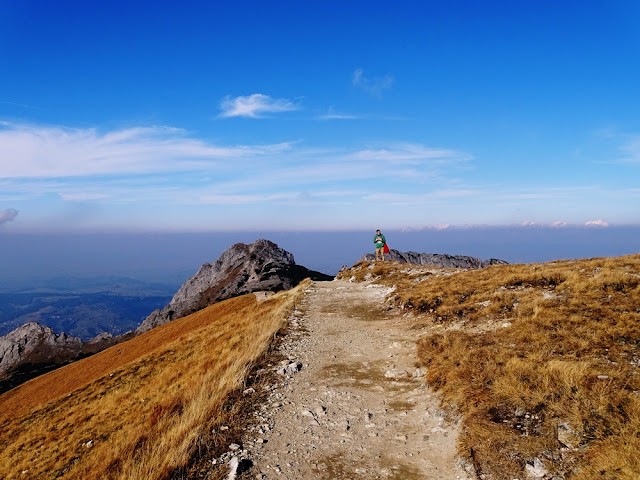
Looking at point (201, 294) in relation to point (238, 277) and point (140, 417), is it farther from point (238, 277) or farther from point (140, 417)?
point (140, 417)

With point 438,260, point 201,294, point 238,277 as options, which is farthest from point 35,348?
point 438,260

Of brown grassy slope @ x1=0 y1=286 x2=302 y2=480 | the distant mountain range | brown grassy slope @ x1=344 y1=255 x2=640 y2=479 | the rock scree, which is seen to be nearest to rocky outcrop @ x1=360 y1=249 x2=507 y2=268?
the distant mountain range

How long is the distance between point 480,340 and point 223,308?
42852 mm

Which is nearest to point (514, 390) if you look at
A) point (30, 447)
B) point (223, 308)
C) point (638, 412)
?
point (638, 412)

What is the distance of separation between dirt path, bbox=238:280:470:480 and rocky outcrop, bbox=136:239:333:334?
69.9 metres

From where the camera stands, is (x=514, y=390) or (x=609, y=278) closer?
(x=514, y=390)

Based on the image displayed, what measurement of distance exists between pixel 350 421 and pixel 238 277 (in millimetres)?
100360

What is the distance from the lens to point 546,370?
30.8ft

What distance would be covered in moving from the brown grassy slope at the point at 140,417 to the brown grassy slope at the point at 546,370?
21.8ft

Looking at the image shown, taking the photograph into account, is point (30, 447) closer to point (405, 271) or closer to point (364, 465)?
point (364, 465)

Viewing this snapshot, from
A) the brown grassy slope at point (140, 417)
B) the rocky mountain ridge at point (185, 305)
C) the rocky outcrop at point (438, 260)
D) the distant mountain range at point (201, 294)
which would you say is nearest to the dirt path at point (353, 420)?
the brown grassy slope at point (140, 417)

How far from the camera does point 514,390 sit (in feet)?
29.3

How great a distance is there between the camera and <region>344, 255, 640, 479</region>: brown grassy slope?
6.79 meters

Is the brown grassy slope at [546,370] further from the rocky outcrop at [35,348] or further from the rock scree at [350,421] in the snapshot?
the rocky outcrop at [35,348]
